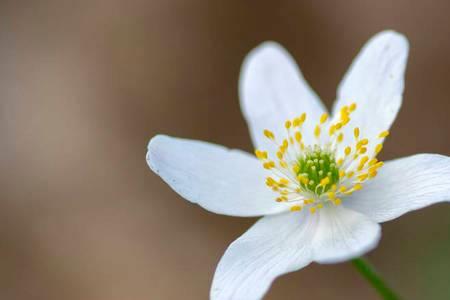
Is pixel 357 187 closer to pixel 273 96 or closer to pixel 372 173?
pixel 372 173

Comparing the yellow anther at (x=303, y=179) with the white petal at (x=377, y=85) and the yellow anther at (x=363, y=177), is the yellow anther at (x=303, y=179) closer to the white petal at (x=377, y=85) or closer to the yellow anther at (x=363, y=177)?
the yellow anther at (x=363, y=177)

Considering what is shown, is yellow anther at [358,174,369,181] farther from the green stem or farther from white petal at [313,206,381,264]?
the green stem

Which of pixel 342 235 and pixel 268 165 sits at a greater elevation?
pixel 268 165

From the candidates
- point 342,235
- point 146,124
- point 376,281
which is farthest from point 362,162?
point 146,124

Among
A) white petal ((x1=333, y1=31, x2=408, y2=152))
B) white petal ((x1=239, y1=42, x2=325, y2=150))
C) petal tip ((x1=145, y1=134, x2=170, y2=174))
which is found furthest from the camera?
white petal ((x1=239, y1=42, x2=325, y2=150))

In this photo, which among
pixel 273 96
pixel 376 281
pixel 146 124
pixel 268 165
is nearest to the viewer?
pixel 376 281

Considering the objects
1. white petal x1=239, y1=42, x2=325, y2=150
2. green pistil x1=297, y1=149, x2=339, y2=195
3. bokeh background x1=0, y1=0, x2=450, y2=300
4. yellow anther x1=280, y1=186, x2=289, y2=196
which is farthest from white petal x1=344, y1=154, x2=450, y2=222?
bokeh background x1=0, y1=0, x2=450, y2=300
